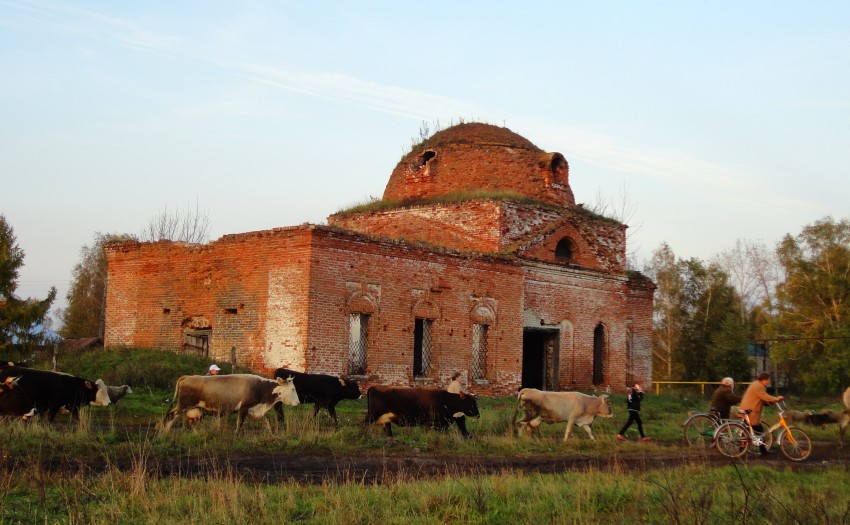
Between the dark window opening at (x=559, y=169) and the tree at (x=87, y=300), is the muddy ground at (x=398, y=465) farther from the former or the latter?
the tree at (x=87, y=300)

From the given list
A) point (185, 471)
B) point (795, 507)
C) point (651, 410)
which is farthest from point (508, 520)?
point (651, 410)

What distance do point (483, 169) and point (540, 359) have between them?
7.11 metres

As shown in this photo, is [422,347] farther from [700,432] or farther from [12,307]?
[12,307]

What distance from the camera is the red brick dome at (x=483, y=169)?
31.5 metres

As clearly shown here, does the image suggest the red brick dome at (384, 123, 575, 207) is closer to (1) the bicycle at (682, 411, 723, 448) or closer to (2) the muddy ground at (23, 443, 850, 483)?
(1) the bicycle at (682, 411, 723, 448)

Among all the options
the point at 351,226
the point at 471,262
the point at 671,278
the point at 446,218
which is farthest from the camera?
the point at 671,278

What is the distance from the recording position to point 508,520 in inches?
328

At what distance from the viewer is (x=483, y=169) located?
104 ft

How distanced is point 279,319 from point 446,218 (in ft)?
29.3

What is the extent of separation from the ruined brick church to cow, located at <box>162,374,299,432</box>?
6.28 meters

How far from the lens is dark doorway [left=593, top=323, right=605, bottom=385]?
1201 inches

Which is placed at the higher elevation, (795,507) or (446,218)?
(446,218)

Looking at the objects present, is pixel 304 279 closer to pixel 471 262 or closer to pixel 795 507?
pixel 471 262

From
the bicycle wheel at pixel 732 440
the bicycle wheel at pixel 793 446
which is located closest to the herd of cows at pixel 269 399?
the bicycle wheel at pixel 732 440
